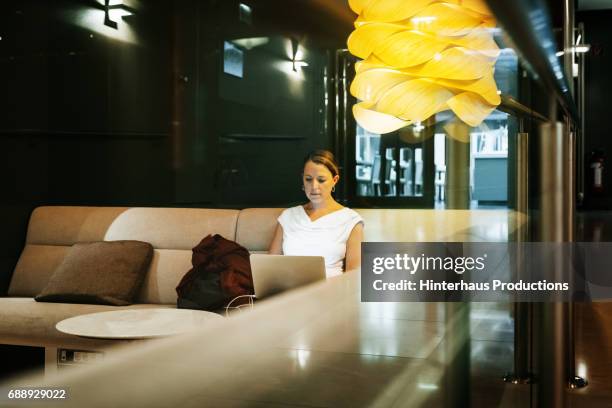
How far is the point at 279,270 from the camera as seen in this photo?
62.9 inches

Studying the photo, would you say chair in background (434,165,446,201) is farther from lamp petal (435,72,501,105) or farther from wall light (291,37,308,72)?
lamp petal (435,72,501,105)

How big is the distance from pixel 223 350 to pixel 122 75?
11.5ft

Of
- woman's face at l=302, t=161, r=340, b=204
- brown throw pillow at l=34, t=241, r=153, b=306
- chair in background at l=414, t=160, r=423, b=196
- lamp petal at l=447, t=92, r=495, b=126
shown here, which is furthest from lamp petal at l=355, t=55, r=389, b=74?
chair in background at l=414, t=160, r=423, b=196

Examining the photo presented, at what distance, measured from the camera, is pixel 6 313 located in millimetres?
2225

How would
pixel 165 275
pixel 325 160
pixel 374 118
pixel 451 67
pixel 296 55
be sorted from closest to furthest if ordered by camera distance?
pixel 451 67
pixel 374 118
pixel 325 160
pixel 165 275
pixel 296 55

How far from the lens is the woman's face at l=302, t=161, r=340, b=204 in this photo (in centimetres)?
211

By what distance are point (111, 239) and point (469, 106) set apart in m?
1.81

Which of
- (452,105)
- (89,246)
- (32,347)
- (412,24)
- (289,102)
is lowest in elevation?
(32,347)

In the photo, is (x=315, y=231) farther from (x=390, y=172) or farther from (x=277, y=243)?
(x=390, y=172)

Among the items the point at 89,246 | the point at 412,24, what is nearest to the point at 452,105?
the point at 412,24

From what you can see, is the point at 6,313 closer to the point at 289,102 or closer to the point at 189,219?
the point at 189,219

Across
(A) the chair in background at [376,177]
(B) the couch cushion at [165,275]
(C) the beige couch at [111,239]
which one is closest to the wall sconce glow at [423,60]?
(C) the beige couch at [111,239]

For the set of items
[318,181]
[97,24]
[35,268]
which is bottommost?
[35,268]

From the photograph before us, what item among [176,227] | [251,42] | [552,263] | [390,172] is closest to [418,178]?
[390,172]
